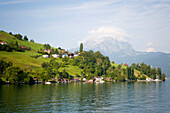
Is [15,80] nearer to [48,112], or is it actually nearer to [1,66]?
[1,66]

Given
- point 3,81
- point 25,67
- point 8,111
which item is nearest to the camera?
point 8,111

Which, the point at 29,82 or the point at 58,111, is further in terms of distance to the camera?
the point at 29,82

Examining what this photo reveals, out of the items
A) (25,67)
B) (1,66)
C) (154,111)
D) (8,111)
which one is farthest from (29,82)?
(154,111)

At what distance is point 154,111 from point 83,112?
67.5 feet

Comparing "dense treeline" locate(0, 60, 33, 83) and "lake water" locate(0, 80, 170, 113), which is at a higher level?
"dense treeline" locate(0, 60, 33, 83)

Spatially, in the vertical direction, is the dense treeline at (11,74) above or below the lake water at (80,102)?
above

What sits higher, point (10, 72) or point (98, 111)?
point (10, 72)

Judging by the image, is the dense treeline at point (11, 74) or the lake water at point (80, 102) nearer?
the lake water at point (80, 102)

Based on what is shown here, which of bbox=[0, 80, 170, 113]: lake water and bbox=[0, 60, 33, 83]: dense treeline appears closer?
bbox=[0, 80, 170, 113]: lake water

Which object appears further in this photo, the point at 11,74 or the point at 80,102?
the point at 11,74

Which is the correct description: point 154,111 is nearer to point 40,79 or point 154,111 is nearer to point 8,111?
point 8,111

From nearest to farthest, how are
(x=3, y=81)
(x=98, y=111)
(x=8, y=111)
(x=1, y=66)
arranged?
1. (x=8, y=111)
2. (x=98, y=111)
3. (x=3, y=81)
4. (x=1, y=66)

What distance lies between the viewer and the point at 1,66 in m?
157

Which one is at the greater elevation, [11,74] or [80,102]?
[11,74]
